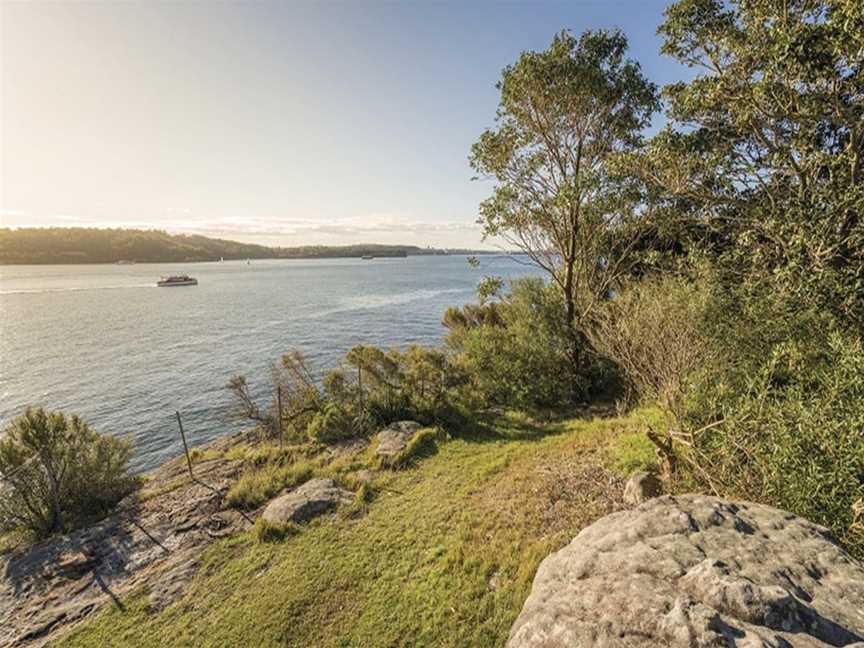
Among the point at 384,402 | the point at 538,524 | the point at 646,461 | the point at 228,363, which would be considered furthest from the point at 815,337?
the point at 228,363

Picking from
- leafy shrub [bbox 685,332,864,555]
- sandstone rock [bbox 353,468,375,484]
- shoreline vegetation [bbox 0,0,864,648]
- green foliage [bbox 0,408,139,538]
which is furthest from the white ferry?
leafy shrub [bbox 685,332,864,555]

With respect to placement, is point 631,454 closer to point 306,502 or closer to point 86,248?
point 306,502

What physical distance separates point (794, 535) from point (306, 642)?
714 centimetres

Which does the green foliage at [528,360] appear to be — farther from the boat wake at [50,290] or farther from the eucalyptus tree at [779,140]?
the boat wake at [50,290]

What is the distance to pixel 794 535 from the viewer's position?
4102mm

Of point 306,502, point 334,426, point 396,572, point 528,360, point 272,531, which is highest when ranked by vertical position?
point 528,360

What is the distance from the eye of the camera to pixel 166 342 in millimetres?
36375

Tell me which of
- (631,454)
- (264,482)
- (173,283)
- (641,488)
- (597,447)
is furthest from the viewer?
(173,283)

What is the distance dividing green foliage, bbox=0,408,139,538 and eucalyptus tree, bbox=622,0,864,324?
20.1 m

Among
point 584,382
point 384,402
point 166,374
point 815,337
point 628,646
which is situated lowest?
point 166,374

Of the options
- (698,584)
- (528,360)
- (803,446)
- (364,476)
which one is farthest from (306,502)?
(528,360)

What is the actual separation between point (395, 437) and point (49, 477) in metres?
10.9

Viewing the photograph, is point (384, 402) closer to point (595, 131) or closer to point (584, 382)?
point (584, 382)

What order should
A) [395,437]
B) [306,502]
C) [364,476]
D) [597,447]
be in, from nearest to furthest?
[306,502], [597,447], [364,476], [395,437]
